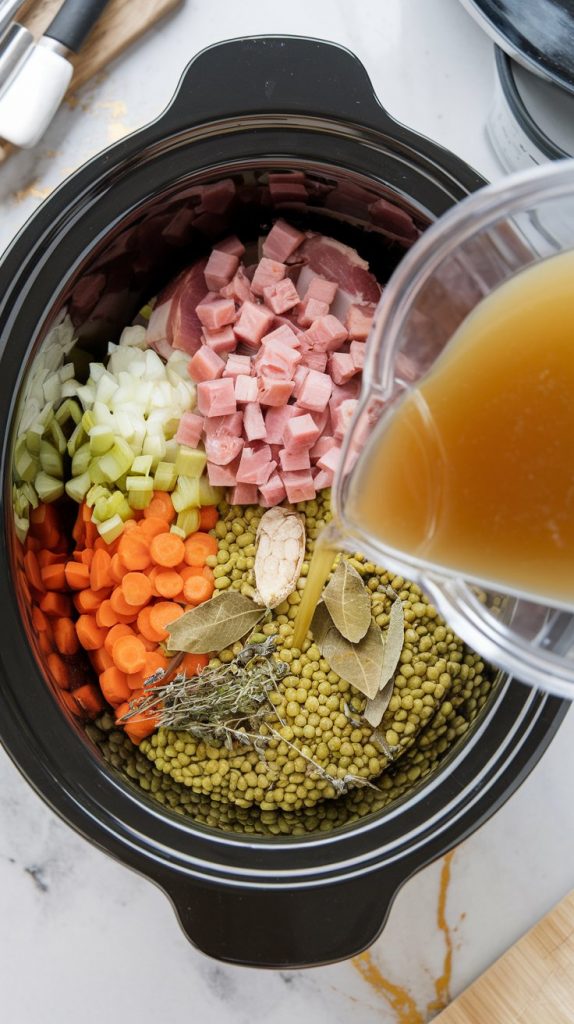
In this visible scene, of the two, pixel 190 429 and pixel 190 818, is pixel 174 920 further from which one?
Answer: pixel 190 429

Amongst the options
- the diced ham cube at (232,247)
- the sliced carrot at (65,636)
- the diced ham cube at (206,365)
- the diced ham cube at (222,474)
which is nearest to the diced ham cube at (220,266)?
the diced ham cube at (232,247)

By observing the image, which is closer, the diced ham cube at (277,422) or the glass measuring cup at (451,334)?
the glass measuring cup at (451,334)

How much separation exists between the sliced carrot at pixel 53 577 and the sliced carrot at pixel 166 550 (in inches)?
6.7

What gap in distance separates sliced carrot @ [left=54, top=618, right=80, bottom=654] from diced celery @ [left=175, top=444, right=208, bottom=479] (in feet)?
1.11

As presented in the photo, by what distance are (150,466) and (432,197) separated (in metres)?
0.67

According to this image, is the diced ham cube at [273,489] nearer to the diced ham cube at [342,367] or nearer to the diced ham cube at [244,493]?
the diced ham cube at [244,493]

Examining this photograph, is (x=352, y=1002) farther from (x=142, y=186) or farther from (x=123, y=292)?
(x=142, y=186)

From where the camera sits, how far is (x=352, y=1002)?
1735 millimetres

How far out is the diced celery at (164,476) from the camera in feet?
5.17

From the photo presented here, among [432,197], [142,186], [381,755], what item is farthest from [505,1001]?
[142,186]

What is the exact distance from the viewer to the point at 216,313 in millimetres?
1547

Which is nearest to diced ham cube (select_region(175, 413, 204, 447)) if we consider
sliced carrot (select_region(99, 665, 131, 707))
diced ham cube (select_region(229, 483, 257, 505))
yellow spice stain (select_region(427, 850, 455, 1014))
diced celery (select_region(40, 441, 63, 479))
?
diced ham cube (select_region(229, 483, 257, 505))

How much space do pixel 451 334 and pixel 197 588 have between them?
26.1 inches

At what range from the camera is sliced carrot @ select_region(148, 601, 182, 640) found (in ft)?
5.01
